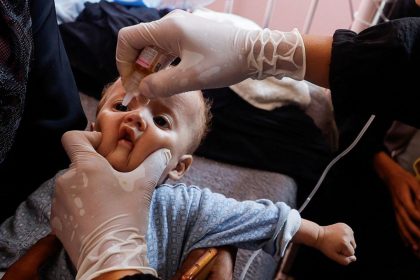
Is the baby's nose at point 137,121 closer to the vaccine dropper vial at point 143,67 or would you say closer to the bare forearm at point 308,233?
the vaccine dropper vial at point 143,67

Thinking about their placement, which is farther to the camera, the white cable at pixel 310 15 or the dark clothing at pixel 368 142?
the white cable at pixel 310 15

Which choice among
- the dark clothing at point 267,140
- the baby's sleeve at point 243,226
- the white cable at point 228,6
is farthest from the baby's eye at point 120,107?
the white cable at point 228,6

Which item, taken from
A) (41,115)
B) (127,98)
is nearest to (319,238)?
(127,98)

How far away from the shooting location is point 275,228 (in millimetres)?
928

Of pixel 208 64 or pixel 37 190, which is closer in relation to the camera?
pixel 208 64

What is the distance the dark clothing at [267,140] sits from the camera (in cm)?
162

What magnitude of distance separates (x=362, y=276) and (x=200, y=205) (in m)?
0.95

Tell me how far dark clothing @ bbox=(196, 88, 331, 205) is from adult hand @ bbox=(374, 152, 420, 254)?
0.26m

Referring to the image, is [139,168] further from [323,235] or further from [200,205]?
[323,235]

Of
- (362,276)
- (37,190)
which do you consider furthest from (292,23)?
(37,190)

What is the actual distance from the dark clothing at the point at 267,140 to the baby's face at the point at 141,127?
2.17 ft

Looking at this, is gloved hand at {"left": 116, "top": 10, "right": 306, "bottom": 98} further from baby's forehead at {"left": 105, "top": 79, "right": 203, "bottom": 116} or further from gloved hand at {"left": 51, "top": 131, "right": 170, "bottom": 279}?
gloved hand at {"left": 51, "top": 131, "right": 170, "bottom": 279}

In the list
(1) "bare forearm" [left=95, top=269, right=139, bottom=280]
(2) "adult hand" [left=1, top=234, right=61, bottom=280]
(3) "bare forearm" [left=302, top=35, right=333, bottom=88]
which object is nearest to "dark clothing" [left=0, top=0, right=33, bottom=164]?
(2) "adult hand" [left=1, top=234, right=61, bottom=280]

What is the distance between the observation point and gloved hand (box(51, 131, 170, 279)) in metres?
0.72
